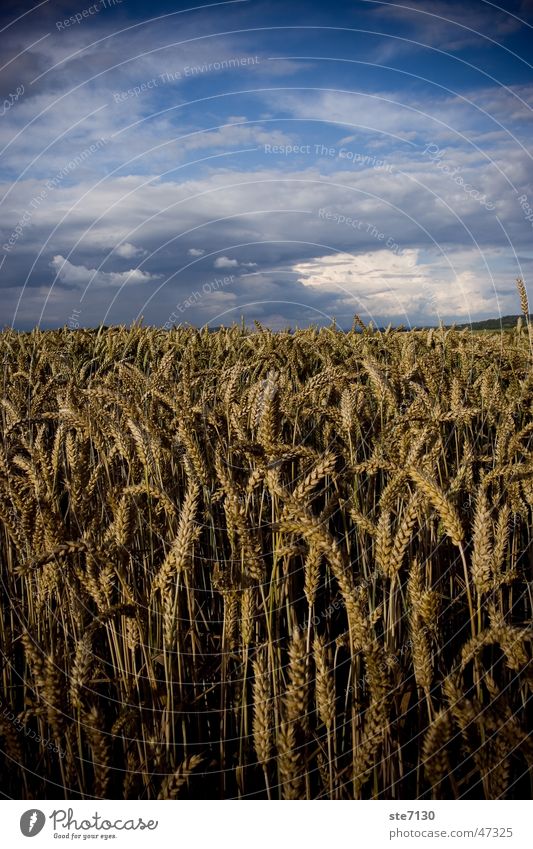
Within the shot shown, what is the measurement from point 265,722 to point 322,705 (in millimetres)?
153

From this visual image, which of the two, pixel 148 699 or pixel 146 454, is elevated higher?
pixel 146 454

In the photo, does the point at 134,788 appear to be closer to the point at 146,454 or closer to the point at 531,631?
the point at 146,454

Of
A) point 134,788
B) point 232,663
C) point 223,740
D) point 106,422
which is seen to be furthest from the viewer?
point 106,422

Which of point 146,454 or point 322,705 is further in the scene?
point 146,454

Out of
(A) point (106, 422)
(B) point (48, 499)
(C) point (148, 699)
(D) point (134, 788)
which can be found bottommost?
(D) point (134, 788)

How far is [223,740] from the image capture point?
79.0 inches

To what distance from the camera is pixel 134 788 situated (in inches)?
73.6

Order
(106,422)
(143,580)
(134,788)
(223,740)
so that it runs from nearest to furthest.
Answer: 1. (134,788)
2. (223,740)
3. (143,580)
4. (106,422)
